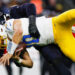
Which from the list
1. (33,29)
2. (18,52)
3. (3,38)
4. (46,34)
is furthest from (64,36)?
(3,38)

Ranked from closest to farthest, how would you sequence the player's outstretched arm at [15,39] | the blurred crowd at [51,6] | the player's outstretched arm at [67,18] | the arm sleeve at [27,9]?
the player's outstretched arm at [67,18] → the player's outstretched arm at [15,39] → the arm sleeve at [27,9] → the blurred crowd at [51,6]

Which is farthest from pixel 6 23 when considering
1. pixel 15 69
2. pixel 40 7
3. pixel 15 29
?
pixel 40 7

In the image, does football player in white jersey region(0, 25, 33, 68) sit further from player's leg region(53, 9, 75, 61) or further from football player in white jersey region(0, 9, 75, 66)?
player's leg region(53, 9, 75, 61)

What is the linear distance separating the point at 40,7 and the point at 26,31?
2.42 meters

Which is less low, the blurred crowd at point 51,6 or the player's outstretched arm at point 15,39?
the blurred crowd at point 51,6

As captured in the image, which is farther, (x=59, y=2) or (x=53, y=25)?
(x=59, y=2)

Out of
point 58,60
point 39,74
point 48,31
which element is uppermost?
point 48,31

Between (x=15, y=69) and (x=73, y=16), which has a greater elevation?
(x=73, y=16)

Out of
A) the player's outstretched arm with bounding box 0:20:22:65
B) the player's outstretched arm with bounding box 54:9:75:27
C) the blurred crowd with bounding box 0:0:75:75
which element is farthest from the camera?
the blurred crowd with bounding box 0:0:75:75

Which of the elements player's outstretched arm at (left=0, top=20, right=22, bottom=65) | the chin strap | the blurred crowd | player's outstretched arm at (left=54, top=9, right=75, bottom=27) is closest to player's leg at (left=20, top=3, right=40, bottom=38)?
the chin strap

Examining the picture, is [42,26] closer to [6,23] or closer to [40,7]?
[6,23]

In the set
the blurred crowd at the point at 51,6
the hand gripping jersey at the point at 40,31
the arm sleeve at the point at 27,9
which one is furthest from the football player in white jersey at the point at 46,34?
the blurred crowd at the point at 51,6

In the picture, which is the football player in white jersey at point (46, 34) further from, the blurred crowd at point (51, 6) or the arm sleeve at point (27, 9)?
the blurred crowd at point (51, 6)

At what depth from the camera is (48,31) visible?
4715 millimetres
